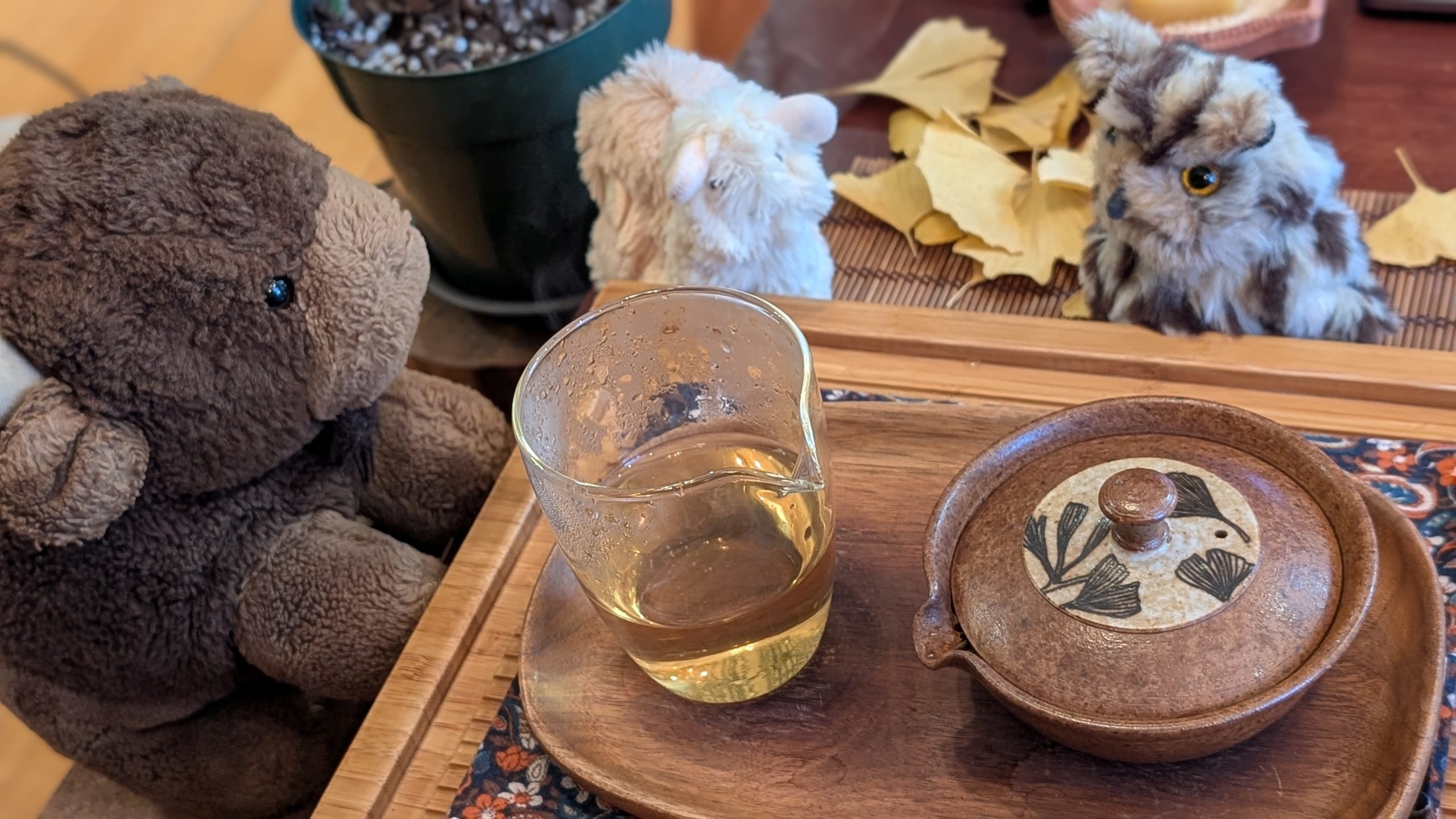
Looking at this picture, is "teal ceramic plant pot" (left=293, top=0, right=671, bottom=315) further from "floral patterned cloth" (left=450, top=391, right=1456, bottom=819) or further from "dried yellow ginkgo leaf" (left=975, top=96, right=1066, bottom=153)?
"floral patterned cloth" (left=450, top=391, right=1456, bottom=819)

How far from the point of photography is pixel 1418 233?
29.6 inches

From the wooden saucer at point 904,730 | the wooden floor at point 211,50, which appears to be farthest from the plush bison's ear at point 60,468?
the wooden floor at point 211,50

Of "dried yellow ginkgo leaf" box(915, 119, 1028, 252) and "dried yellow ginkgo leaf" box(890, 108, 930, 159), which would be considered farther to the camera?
"dried yellow ginkgo leaf" box(890, 108, 930, 159)

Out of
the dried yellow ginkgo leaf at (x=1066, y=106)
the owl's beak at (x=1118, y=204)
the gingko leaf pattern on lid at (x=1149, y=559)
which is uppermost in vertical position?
the gingko leaf pattern on lid at (x=1149, y=559)

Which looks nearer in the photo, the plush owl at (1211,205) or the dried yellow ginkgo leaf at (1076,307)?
the plush owl at (1211,205)

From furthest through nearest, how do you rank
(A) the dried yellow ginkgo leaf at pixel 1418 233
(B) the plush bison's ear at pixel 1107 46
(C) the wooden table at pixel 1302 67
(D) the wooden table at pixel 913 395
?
(C) the wooden table at pixel 1302 67, (A) the dried yellow ginkgo leaf at pixel 1418 233, (B) the plush bison's ear at pixel 1107 46, (D) the wooden table at pixel 913 395

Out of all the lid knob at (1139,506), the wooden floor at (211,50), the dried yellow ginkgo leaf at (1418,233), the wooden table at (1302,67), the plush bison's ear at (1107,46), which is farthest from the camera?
the wooden floor at (211,50)

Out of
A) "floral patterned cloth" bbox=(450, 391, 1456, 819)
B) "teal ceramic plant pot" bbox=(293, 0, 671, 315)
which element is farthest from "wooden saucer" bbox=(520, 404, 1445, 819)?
"teal ceramic plant pot" bbox=(293, 0, 671, 315)

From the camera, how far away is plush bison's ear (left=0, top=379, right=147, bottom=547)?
1.61 ft

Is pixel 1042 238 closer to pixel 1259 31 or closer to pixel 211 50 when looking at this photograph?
pixel 1259 31

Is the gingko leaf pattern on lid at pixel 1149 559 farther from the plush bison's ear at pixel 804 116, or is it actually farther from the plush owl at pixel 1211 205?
the plush bison's ear at pixel 804 116

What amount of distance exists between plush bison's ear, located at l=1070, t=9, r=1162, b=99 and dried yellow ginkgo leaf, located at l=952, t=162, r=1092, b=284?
4.5 inches

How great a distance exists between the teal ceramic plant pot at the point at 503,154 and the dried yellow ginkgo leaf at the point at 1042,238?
0.28 metres

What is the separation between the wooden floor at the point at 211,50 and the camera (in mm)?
1482
